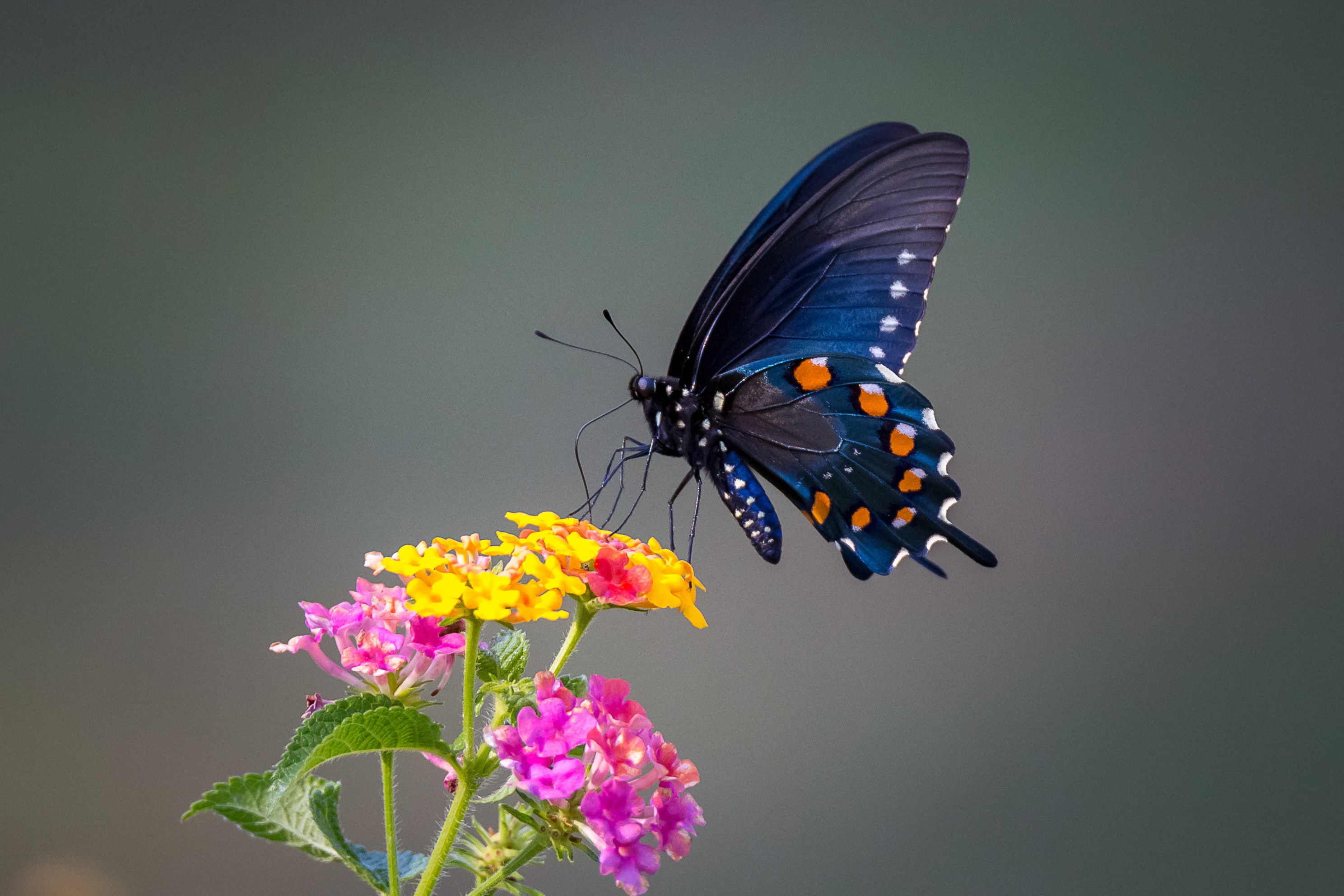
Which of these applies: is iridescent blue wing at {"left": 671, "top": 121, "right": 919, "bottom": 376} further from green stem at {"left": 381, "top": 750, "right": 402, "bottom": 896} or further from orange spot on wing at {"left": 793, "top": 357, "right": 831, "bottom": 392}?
green stem at {"left": 381, "top": 750, "right": 402, "bottom": 896}

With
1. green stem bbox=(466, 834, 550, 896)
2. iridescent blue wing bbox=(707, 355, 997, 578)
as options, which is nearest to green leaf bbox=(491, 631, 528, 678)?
green stem bbox=(466, 834, 550, 896)

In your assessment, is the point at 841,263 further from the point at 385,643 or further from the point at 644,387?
the point at 385,643

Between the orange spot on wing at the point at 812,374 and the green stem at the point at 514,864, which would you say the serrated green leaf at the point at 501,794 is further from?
the orange spot on wing at the point at 812,374

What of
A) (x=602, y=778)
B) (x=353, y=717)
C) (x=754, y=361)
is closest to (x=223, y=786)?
(x=353, y=717)

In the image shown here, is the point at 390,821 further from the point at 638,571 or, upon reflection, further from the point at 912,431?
the point at 912,431

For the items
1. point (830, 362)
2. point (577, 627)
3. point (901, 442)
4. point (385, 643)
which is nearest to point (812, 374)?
point (830, 362)

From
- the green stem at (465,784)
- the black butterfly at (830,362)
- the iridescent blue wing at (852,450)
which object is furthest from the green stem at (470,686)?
the iridescent blue wing at (852,450)

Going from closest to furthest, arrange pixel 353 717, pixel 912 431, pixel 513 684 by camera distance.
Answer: pixel 353 717
pixel 513 684
pixel 912 431
